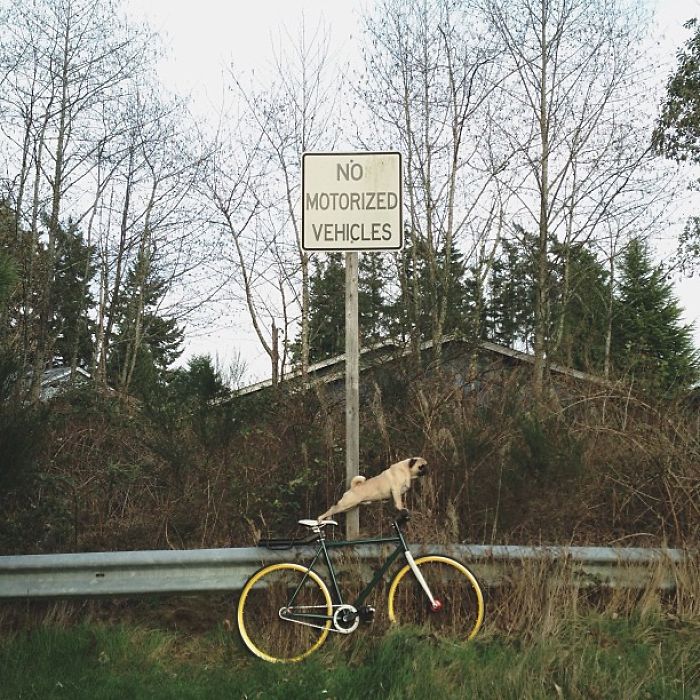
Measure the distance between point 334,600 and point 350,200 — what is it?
247cm

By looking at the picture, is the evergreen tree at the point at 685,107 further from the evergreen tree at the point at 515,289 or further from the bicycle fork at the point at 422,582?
the bicycle fork at the point at 422,582

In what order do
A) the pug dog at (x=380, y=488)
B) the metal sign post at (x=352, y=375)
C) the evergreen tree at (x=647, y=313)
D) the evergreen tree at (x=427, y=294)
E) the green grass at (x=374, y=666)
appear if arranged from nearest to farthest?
the green grass at (x=374, y=666), the pug dog at (x=380, y=488), the metal sign post at (x=352, y=375), the evergreen tree at (x=427, y=294), the evergreen tree at (x=647, y=313)

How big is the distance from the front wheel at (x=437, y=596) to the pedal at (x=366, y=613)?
13 cm

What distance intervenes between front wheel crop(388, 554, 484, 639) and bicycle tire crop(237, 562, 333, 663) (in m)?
0.41

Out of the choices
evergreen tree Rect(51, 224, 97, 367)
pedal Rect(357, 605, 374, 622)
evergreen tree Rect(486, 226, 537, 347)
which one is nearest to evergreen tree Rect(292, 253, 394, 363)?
evergreen tree Rect(486, 226, 537, 347)

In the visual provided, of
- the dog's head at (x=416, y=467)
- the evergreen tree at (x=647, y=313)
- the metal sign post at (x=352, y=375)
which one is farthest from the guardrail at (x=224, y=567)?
the evergreen tree at (x=647, y=313)

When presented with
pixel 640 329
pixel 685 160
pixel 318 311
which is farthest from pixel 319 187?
pixel 640 329

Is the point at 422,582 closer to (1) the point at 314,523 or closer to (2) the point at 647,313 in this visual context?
(1) the point at 314,523

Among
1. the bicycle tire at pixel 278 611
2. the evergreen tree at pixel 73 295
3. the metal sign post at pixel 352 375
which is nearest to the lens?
the bicycle tire at pixel 278 611

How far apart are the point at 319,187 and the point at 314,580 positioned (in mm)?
2441

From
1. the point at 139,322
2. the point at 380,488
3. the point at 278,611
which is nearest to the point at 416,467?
the point at 380,488

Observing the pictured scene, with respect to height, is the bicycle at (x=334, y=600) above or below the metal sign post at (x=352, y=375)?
below

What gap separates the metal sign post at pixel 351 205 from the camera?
15.1ft

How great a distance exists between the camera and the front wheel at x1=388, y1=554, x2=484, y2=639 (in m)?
3.92
